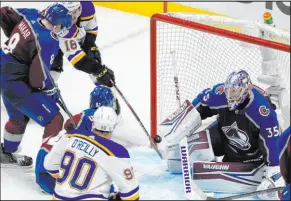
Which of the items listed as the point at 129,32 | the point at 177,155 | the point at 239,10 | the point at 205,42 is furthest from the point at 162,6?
the point at 177,155

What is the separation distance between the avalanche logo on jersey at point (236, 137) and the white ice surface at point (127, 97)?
0.32 meters

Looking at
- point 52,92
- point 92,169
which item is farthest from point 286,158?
point 52,92

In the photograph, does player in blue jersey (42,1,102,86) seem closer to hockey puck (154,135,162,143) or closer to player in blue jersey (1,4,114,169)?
player in blue jersey (1,4,114,169)

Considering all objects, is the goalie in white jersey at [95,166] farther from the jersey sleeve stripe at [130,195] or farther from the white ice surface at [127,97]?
the white ice surface at [127,97]

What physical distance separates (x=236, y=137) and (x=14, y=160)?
1.07m

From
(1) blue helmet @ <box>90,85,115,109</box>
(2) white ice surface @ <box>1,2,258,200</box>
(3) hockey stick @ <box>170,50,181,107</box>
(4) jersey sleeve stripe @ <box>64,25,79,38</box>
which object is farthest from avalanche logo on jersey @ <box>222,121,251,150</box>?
(4) jersey sleeve stripe @ <box>64,25,79,38</box>

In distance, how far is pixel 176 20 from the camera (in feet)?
11.8

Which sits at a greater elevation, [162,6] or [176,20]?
[176,20]

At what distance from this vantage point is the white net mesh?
12.5 ft

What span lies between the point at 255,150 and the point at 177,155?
1.27ft

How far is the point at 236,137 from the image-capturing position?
11.0 ft

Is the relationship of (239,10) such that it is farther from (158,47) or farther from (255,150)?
(255,150)

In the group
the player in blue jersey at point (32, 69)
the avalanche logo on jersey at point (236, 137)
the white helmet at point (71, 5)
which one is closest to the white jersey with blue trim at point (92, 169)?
the player in blue jersey at point (32, 69)

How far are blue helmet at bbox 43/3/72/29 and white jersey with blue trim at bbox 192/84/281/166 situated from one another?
30.1 inches
